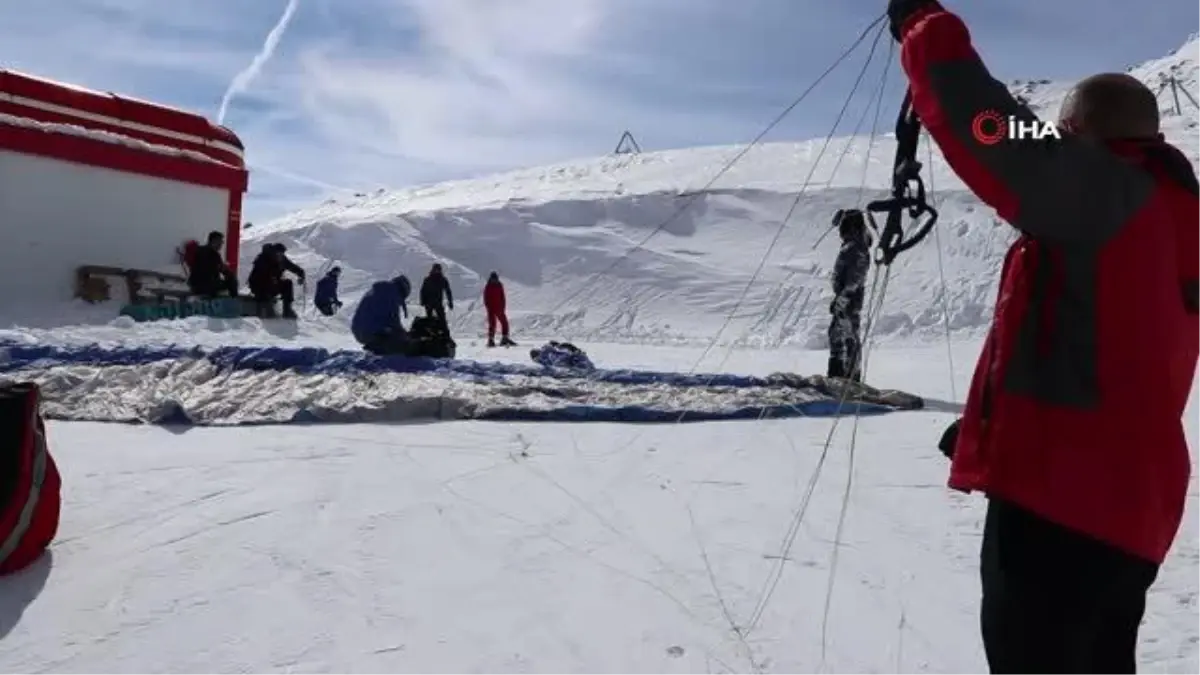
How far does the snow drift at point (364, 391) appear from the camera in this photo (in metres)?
5.29

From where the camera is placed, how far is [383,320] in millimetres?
8102

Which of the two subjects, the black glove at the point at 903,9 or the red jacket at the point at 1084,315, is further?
the black glove at the point at 903,9

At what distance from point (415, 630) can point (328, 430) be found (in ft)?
8.72

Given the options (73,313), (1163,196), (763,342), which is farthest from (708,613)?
(763,342)

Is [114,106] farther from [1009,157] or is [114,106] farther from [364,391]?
[1009,157]

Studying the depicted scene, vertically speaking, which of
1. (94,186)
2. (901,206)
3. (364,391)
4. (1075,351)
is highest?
(94,186)

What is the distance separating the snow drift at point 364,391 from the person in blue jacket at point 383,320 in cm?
110

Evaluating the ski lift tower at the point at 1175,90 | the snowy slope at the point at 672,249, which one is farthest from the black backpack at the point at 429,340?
the ski lift tower at the point at 1175,90

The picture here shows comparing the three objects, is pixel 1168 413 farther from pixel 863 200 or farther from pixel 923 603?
pixel 863 200

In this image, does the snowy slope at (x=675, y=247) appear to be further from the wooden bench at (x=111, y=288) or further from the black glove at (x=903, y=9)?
the black glove at (x=903, y=9)

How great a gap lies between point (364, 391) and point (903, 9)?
15.3 feet

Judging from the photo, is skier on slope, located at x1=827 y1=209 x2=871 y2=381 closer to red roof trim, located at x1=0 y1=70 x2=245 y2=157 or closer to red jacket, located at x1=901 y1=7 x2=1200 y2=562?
red jacket, located at x1=901 y1=7 x2=1200 y2=562

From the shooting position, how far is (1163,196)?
1.32 metres

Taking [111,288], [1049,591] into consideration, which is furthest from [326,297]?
[1049,591]
